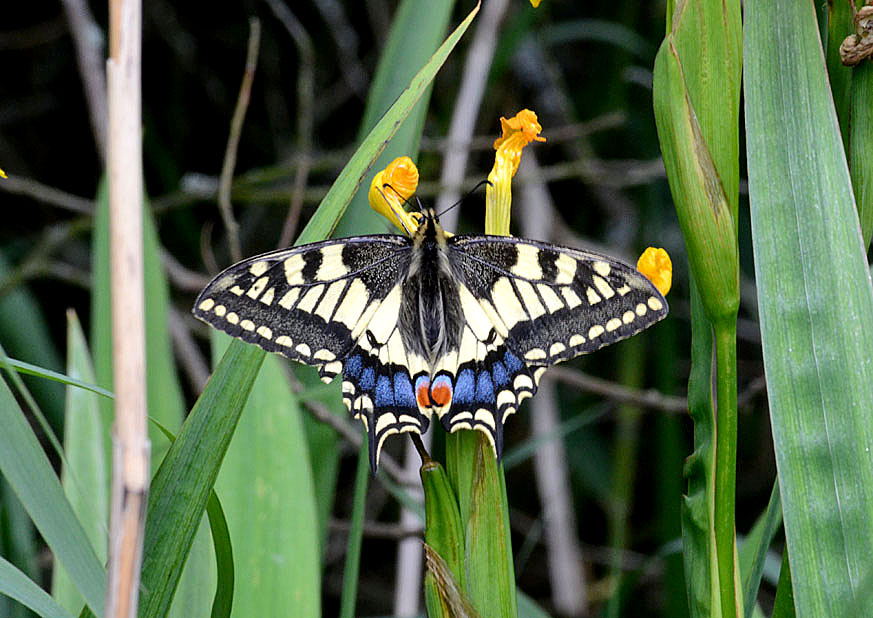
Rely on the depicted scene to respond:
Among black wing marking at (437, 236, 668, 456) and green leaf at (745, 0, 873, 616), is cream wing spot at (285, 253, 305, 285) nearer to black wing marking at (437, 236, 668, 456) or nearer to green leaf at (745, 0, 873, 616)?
black wing marking at (437, 236, 668, 456)

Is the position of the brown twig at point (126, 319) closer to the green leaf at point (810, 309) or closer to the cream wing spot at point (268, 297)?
the cream wing spot at point (268, 297)

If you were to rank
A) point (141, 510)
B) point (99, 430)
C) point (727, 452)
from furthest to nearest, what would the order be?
point (99, 430), point (727, 452), point (141, 510)

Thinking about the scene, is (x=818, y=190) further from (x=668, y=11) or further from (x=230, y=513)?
(x=230, y=513)

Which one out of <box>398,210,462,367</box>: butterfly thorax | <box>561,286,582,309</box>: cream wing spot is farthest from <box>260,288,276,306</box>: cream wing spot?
<box>561,286,582,309</box>: cream wing spot

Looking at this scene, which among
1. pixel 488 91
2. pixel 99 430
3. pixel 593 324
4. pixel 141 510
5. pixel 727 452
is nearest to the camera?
pixel 141 510

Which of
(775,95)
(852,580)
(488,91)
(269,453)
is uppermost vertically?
(488,91)

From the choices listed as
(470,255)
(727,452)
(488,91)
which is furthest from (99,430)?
(488,91)
